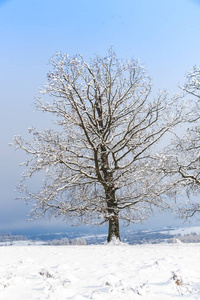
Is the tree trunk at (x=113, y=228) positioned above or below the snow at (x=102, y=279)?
above

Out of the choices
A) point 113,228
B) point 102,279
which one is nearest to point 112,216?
point 113,228

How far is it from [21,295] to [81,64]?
39.7 ft

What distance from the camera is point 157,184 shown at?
48.3ft

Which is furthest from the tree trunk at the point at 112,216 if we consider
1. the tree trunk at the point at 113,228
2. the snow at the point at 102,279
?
the snow at the point at 102,279

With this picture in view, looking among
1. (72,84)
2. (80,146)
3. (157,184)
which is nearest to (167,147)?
(157,184)

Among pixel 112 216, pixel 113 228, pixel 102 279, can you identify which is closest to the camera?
pixel 102 279

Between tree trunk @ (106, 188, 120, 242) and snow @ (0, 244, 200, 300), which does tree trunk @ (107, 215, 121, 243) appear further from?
snow @ (0, 244, 200, 300)

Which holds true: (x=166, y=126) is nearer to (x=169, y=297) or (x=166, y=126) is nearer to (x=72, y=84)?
(x=72, y=84)

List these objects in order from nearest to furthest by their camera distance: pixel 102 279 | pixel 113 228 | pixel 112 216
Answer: pixel 102 279 → pixel 113 228 → pixel 112 216

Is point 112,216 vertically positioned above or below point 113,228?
above

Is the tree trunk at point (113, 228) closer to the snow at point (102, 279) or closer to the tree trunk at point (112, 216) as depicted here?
the tree trunk at point (112, 216)

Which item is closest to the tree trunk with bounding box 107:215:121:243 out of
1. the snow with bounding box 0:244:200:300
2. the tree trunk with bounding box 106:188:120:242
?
the tree trunk with bounding box 106:188:120:242

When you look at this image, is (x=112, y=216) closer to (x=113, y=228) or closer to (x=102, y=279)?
(x=113, y=228)

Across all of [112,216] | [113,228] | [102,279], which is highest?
[112,216]
